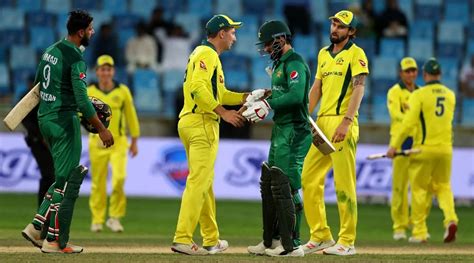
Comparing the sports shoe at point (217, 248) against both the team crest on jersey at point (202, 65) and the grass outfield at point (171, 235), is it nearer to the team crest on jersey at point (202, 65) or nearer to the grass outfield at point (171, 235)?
the grass outfield at point (171, 235)

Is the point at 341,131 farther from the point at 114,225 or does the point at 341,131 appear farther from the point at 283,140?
the point at 114,225

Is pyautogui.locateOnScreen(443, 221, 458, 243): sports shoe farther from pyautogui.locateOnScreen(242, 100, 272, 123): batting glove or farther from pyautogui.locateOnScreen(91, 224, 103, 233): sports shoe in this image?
pyautogui.locateOnScreen(242, 100, 272, 123): batting glove

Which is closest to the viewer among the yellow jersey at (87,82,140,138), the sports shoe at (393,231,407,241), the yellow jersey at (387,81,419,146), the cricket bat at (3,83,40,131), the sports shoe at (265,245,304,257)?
the sports shoe at (265,245,304,257)

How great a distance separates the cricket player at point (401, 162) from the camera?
15883mm

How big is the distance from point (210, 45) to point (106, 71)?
15.8ft

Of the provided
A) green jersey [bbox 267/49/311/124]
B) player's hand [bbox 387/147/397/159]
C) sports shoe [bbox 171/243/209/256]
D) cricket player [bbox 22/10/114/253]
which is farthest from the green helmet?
player's hand [bbox 387/147/397/159]

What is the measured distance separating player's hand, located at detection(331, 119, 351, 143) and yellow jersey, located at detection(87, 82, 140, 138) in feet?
16.5

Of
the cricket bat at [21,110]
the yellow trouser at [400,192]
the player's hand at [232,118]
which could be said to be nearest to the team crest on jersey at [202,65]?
the player's hand at [232,118]

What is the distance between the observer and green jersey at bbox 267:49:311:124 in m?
10.9

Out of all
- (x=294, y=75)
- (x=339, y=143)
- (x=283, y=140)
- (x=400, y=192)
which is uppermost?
(x=294, y=75)

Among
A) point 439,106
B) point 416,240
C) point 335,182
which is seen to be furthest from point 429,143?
point 335,182

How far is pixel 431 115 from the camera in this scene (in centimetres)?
1520

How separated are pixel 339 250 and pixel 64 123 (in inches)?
117

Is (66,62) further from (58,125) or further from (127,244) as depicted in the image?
(127,244)
